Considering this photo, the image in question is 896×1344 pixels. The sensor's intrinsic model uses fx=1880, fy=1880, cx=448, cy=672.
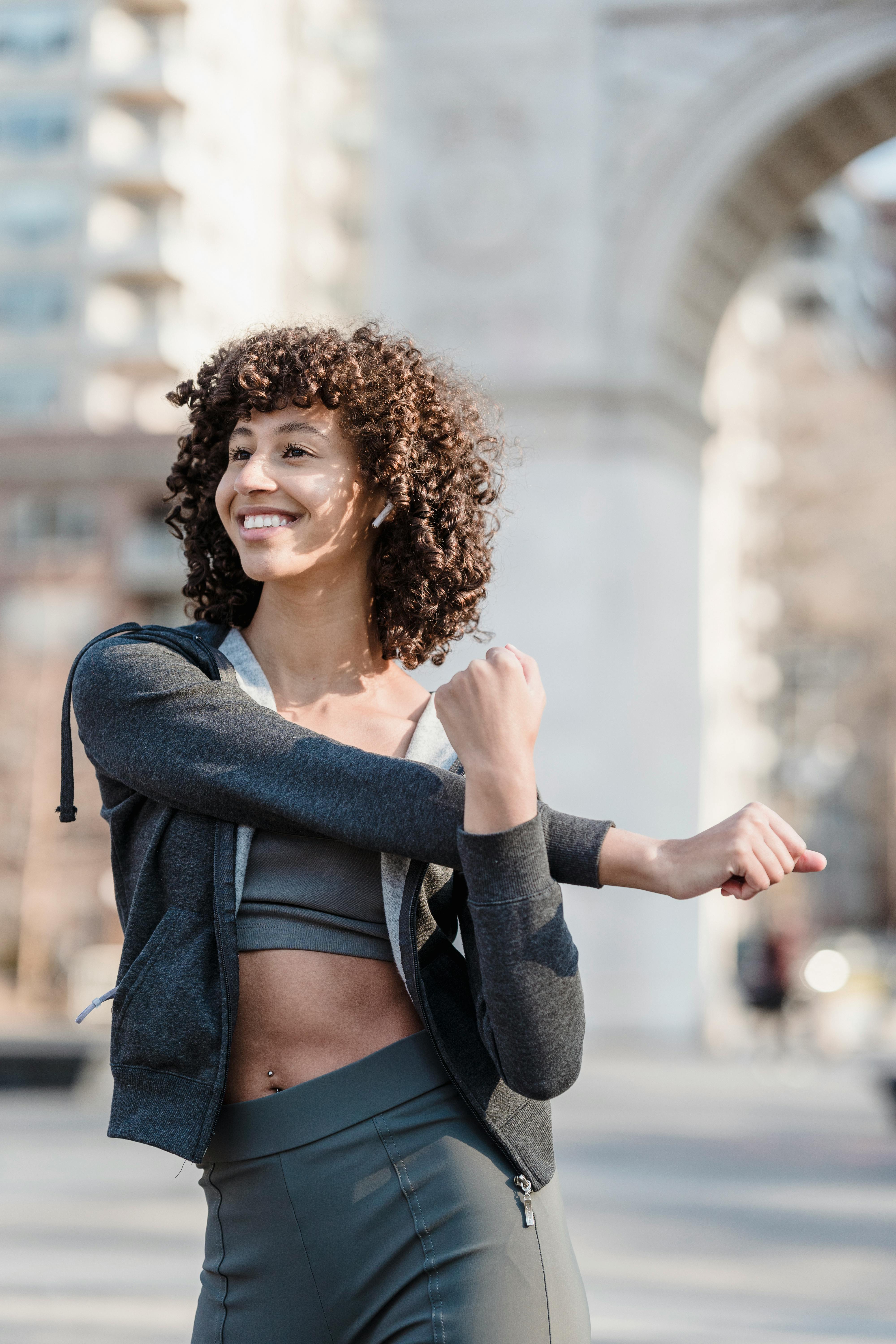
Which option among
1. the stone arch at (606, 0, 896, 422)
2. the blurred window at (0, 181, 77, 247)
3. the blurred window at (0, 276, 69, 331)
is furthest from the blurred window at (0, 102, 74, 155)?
the stone arch at (606, 0, 896, 422)

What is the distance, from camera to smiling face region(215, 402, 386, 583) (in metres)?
2.06

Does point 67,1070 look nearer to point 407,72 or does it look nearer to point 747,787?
point 407,72

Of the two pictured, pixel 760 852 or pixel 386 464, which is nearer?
pixel 760 852

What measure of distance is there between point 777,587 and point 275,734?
38.1m

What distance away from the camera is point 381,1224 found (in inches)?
76.2

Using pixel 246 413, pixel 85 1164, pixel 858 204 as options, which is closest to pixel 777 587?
pixel 85 1164

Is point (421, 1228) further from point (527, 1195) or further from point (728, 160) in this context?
point (728, 160)

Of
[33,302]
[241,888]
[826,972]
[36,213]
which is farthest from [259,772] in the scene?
[36,213]

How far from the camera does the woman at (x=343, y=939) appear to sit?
1.88 meters

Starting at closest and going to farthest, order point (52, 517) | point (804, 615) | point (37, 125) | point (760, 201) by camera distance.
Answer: point (760, 201) < point (804, 615) < point (52, 517) < point (37, 125)

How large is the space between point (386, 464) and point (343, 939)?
523mm

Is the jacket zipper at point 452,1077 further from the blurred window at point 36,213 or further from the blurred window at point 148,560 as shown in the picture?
the blurred window at point 36,213

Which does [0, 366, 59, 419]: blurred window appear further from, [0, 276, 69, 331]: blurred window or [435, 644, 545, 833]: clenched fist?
[435, 644, 545, 833]: clenched fist

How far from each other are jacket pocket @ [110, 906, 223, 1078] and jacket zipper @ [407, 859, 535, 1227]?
203 millimetres
